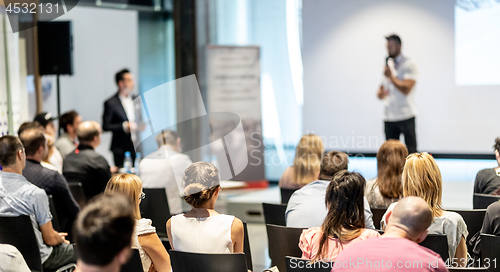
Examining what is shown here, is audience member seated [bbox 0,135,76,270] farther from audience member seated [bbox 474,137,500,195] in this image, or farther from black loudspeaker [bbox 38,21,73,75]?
black loudspeaker [bbox 38,21,73,75]

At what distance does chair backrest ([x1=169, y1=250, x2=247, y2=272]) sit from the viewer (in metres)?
2.00

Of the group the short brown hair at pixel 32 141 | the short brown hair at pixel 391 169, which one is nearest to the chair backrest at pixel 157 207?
the short brown hair at pixel 32 141

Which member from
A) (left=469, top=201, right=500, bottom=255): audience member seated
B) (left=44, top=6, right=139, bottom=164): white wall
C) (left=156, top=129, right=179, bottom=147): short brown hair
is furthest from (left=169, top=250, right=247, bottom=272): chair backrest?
(left=44, top=6, right=139, bottom=164): white wall

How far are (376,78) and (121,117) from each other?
130 inches

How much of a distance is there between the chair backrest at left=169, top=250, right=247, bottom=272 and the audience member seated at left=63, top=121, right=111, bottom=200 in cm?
234

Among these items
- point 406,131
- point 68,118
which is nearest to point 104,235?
point 68,118

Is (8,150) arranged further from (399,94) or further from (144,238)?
(399,94)

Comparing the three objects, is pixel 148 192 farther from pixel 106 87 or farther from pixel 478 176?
pixel 106 87

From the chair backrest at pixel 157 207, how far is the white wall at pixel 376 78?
3544 millimetres

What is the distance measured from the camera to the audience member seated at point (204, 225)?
7.54 feet

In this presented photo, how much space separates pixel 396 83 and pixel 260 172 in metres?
2.26

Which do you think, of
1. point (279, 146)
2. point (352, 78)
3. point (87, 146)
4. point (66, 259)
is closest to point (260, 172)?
point (279, 146)

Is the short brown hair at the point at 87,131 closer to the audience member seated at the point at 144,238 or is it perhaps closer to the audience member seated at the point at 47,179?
the audience member seated at the point at 47,179

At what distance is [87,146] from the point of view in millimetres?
4289
